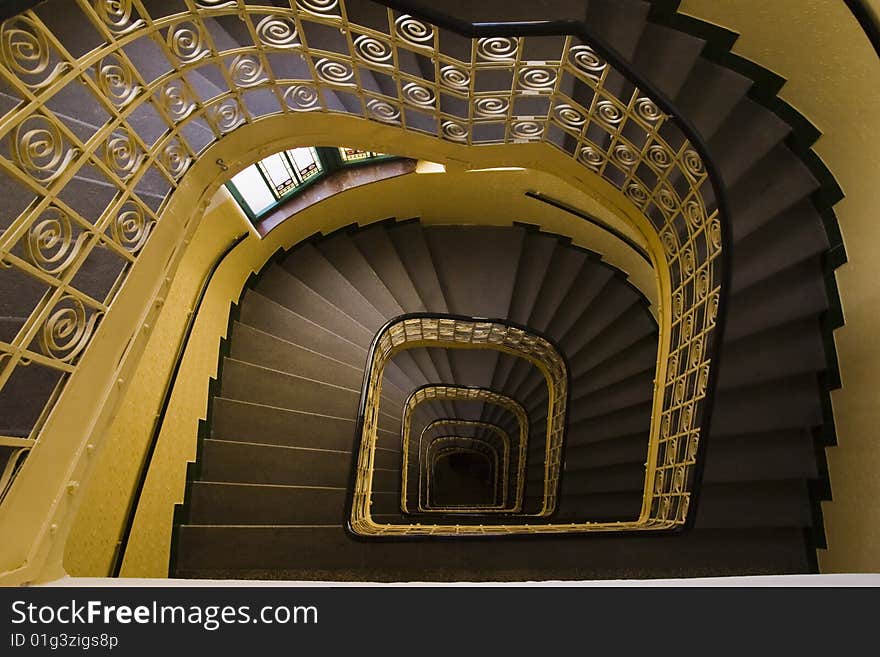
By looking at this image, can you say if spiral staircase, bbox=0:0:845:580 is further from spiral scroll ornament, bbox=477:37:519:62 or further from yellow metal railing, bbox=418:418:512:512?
yellow metal railing, bbox=418:418:512:512

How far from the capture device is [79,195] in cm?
235

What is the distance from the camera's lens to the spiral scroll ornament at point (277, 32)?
7.85 ft

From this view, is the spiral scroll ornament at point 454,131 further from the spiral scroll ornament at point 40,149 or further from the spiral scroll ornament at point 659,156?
the spiral scroll ornament at point 40,149

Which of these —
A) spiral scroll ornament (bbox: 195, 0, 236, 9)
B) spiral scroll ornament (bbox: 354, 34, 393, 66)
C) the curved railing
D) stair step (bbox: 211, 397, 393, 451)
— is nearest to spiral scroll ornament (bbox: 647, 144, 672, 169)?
the curved railing

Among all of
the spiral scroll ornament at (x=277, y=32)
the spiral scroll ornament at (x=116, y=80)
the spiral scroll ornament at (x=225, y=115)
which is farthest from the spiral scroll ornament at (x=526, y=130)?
the spiral scroll ornament at (x=116, y=80)

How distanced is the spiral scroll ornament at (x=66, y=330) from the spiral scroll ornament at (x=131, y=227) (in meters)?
A: 0.34

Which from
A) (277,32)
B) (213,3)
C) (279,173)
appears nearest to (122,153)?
(213,3)

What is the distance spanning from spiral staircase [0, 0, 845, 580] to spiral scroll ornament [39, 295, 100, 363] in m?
0.12

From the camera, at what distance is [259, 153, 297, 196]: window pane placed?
5014mm

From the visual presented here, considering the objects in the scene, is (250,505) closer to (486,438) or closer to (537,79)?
(537,79)

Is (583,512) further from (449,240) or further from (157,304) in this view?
(157,304)

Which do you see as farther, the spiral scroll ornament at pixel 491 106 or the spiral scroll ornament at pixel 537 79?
the spiral scroll ornament at pixel 491 106

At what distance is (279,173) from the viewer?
517 cm

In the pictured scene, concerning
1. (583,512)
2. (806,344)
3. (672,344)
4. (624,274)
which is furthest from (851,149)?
(583,512)
